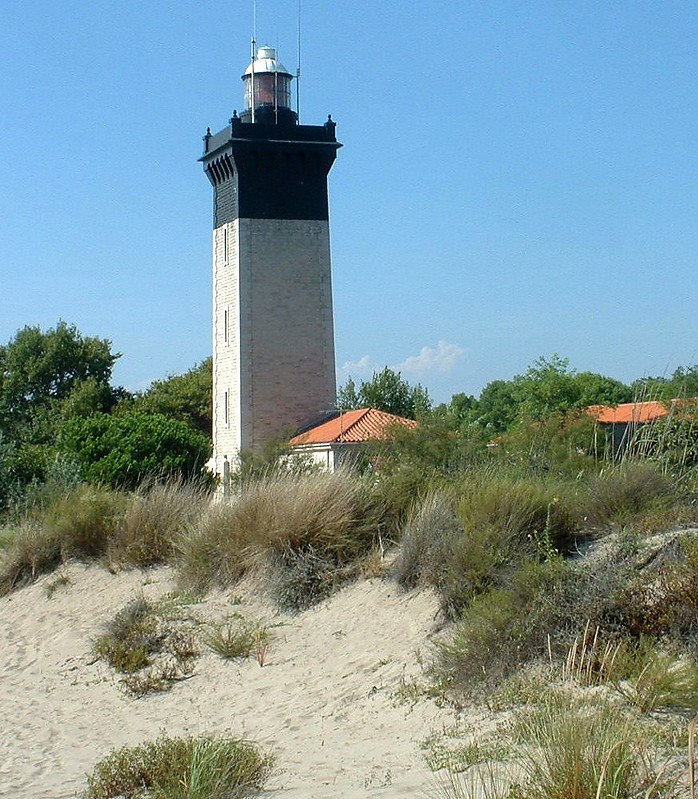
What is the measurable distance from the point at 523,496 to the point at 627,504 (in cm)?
116

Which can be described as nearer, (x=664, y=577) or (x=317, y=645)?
(x=664, y=577)

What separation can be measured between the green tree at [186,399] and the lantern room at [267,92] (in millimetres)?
16856

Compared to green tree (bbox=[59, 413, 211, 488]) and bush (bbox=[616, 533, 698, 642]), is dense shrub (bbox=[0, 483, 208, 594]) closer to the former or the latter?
bush (bbox=[616, 533, 698, 642])

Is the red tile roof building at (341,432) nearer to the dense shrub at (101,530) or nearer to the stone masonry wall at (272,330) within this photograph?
the stone masonry wall at (272,330)

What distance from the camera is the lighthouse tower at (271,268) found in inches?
1767

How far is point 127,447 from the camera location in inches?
1160

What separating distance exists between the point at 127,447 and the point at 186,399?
28.6 metres

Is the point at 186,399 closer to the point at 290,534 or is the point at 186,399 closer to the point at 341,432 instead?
the point at 341,432

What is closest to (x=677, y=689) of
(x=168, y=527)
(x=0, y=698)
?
(x=0, y=698)

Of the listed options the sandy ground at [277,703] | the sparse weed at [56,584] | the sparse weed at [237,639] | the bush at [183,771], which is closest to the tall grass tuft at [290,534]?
the sandy ground at [277,703]

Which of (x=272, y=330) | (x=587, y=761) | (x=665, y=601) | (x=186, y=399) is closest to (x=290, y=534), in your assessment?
(x=665, y=601)

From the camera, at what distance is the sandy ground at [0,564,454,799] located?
7.84 metres

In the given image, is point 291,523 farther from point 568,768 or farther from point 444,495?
point 568,768

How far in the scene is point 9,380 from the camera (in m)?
59.0
